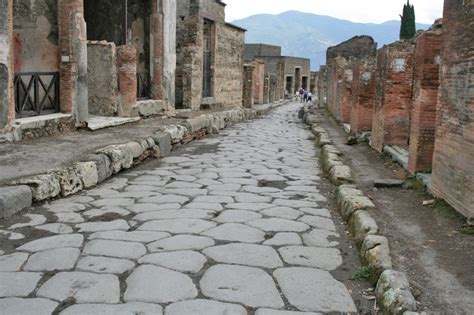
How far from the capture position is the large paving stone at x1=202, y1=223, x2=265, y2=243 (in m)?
4.36

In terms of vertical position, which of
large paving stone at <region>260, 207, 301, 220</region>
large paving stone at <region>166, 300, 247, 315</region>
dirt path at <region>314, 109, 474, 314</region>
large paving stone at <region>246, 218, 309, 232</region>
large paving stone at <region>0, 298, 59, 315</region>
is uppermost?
dirt path at <region>314, 109, 474, 314</region>

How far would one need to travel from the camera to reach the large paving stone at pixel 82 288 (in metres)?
3.09

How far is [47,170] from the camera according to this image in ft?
18.7

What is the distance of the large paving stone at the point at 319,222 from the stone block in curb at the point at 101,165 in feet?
8.95

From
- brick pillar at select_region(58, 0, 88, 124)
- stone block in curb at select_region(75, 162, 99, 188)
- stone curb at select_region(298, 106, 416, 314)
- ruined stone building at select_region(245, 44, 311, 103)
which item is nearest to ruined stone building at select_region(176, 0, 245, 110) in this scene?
brick pillar at select_region(58, 0, 88, 124)

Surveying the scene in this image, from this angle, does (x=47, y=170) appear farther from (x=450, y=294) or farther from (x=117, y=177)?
(x=450, y=294)

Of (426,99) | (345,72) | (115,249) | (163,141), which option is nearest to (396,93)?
(426,99)

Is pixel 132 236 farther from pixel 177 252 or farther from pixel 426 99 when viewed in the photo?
pixel 426 99

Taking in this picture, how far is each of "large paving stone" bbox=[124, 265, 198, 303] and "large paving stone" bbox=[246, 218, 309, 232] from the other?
4.53ft

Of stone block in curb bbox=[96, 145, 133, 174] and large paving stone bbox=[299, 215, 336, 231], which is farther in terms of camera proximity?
stone block in curb bbox=[96, 145, 133, 174]

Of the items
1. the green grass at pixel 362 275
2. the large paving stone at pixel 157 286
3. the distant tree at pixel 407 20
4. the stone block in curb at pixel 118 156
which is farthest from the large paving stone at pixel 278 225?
the distant tree at pixel 407 20

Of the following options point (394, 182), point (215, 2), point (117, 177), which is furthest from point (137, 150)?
point (215, 2)

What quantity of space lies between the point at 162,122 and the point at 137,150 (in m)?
4.02

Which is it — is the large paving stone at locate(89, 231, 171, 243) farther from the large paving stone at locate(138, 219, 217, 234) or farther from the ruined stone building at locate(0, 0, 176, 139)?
the ruined stone building at locate(0, 0, 176, 139)
